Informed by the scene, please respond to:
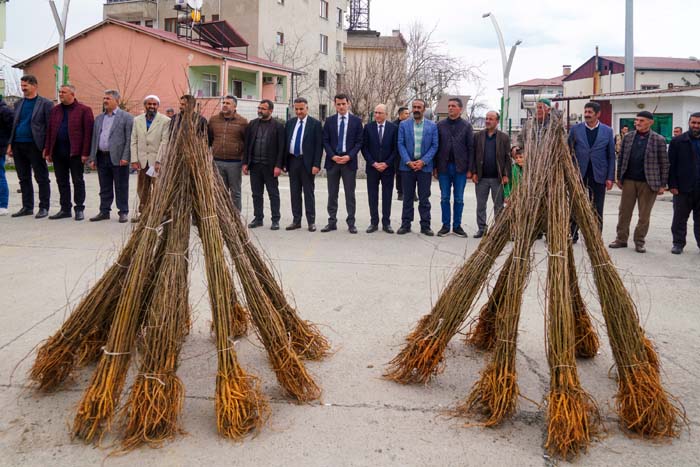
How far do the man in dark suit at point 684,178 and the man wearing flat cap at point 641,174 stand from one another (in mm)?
Answer: 152

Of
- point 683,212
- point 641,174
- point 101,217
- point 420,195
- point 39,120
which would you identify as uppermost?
point 39,120

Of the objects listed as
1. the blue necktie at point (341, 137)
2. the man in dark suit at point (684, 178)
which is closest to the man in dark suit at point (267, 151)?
the blue necktie at point (341, 137)

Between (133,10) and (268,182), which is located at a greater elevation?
(133,10)

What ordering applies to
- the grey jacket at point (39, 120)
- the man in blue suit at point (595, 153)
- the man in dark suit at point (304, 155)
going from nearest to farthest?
the man in blue suit at point (595, 153), the man in dark suit at point (304, 155), the grey jacket at point (39, 120)

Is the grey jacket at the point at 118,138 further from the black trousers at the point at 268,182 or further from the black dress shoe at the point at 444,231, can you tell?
A: the black dress shoe at the point at 444,231

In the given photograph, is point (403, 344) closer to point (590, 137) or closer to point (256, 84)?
point (590, 137)

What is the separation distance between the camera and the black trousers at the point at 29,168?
10.5m

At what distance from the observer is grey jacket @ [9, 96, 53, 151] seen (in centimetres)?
1032

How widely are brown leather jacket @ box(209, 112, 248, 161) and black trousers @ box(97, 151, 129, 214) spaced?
152cm

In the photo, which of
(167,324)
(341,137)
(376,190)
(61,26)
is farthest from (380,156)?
(61,26)

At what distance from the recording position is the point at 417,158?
10.1 metres

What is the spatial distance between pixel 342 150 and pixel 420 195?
1.41m

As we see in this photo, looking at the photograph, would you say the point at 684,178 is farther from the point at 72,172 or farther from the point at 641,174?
the point at 72,172

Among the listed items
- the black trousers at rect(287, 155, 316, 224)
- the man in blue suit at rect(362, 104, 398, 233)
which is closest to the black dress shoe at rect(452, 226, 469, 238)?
the man in blue suit at rect(362, 104, 398, 233)
